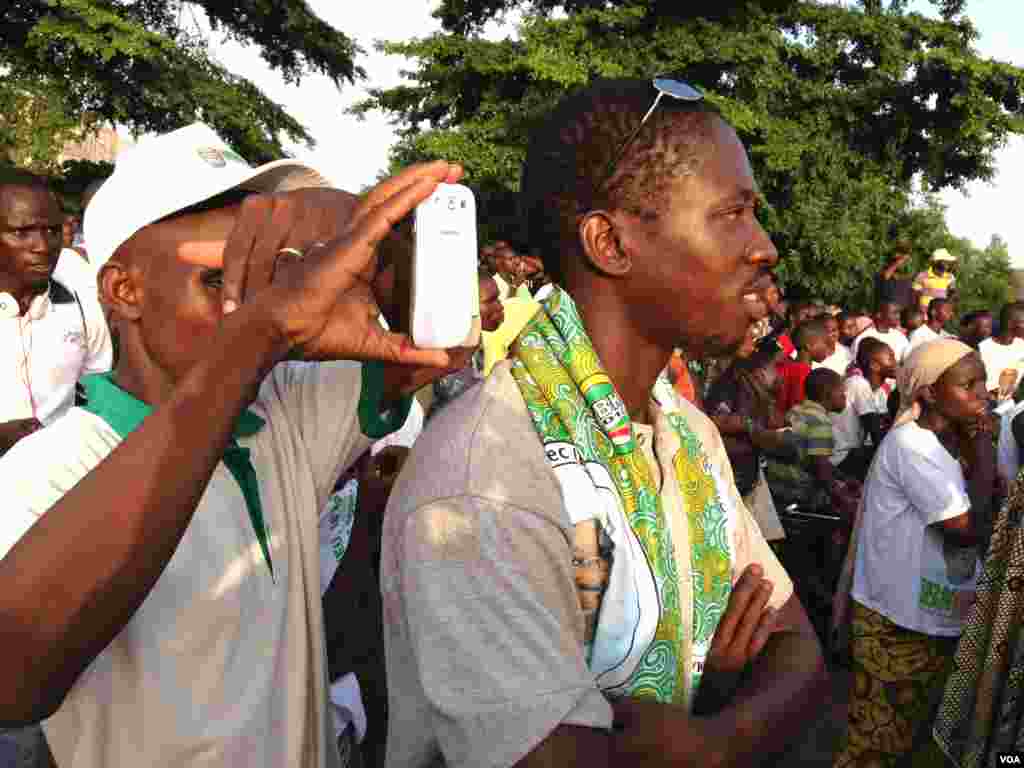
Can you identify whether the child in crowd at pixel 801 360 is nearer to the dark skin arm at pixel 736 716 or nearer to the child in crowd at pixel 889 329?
the child in crowd at pixel 889 329

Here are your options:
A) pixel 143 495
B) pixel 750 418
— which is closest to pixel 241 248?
pixel 143 495

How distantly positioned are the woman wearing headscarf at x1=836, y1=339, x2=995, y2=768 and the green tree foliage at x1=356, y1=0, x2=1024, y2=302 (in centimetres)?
1279

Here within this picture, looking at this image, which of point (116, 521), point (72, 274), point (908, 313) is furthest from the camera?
point (908, 313)

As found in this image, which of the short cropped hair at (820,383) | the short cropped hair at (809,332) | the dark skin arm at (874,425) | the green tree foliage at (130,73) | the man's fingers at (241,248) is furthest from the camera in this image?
the green tree foliage at (130,73)

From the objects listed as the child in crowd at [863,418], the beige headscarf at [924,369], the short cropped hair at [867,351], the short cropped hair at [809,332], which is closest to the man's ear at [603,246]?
the beige headscarf at [924,369]

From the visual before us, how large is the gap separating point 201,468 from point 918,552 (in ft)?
10.9

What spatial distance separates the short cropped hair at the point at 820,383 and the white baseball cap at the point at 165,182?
19.2 ft

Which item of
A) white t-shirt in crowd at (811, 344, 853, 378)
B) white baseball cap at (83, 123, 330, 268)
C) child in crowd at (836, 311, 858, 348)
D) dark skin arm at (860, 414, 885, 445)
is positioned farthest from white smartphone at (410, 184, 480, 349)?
child in crowd at (836, 311, 858, 348)

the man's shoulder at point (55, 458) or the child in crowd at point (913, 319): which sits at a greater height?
the child in crowd at point (913, 319)

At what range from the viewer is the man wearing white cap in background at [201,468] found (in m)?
1.06

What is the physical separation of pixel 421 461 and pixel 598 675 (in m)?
0.44

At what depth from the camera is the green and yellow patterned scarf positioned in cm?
143

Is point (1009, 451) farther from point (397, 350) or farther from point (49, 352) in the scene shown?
point (49, 352)

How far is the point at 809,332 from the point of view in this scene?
26.8 feet
